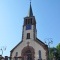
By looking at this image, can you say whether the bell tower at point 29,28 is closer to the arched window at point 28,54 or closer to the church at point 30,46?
the church at point 30,46

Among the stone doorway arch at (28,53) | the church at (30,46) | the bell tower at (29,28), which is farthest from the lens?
the bell tower at (29,28)

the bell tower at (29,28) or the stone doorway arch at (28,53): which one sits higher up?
the bell tower at (29,28)

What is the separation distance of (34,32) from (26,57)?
22.5ft

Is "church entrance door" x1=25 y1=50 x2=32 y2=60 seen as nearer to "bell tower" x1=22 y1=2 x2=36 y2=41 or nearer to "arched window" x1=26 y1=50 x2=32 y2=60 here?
"arched window" x1=26 y1=50 x2=32 y2=60

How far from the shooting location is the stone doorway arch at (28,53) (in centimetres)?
4434

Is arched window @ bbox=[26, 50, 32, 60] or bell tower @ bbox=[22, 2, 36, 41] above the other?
bell tower @ bbox=[22, 2, 36, 41]

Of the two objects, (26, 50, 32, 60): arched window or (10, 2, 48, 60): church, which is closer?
(10, 2, 48, 60): church

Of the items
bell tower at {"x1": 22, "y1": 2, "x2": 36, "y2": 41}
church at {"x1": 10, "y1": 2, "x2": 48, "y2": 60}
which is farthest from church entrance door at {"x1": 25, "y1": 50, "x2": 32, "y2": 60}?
bell tower at {"x1": 22, "y1": 2, "x2": 36, "y2": 41}

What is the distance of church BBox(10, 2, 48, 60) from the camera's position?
43.4 metres

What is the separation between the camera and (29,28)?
47.8 meters

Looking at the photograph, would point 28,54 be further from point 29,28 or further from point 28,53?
point 29,28

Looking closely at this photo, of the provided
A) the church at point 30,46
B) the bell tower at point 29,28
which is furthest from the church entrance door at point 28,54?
the bell tower at point 29,28

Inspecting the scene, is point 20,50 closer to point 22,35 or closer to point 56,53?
point 22,35

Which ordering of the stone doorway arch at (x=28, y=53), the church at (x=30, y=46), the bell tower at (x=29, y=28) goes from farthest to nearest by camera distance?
the bell tower at (x=29, y=28)
the stone doorway arch at (x=28, y=53)
the church at (x=30, y=46)
